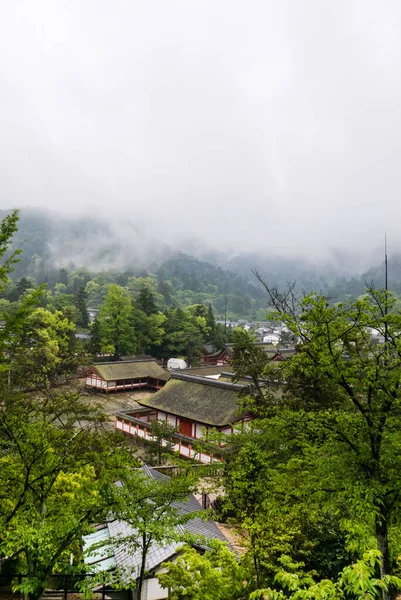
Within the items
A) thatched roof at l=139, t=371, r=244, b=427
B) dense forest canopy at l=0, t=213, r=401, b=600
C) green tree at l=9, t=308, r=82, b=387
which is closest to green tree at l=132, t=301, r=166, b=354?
green tree at l=9, t=308, r=82, b=387

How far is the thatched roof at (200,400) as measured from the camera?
21547 mm

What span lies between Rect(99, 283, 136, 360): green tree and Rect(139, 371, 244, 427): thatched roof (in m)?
22.9

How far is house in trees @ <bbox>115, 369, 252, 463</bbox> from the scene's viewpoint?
21391 mm

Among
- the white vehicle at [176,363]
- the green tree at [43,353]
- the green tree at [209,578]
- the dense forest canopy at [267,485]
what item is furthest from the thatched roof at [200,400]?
the white vehicle at [176,363]

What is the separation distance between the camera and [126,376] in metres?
40.1

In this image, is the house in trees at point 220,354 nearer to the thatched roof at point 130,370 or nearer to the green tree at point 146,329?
the green tree at point 146,329

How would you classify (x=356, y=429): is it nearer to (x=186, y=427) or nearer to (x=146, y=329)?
(x=186, y=427)

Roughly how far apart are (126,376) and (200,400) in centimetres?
1849

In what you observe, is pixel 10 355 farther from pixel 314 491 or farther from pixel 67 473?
pixel 314 491

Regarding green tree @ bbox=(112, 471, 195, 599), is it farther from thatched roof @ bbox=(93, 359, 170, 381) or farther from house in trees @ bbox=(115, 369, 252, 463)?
thatched roof @ bbox=(93, 359, 170, 381)

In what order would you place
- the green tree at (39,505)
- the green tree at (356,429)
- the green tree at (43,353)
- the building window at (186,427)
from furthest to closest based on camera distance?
the green tree at (43,353), the building window at (186,427), the green tree at (356,429), the green tree at (39,505)

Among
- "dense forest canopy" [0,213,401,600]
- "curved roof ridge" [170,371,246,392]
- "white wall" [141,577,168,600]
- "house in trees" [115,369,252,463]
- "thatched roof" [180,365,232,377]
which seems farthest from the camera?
"thatched roof" [180,365,232,377]

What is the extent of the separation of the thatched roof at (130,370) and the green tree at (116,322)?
689cm

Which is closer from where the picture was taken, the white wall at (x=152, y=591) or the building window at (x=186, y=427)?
the white wall at (x=152, y=591)
